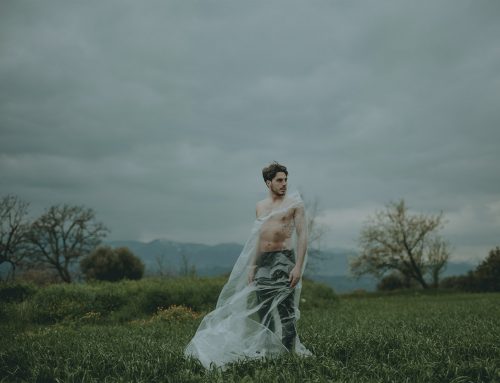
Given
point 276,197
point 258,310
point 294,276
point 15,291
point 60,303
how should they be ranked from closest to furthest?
point 294,276 < point 258,310 < point 276,197 < point 60,303 < point 15,291

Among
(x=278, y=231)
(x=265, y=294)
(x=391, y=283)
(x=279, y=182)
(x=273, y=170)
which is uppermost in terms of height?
(x=273, y=170)

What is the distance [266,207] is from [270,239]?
1.88 ft

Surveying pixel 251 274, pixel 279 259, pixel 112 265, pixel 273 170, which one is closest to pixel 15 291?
pixel 251 274

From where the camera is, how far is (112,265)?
124 feet

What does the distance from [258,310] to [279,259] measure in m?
0.83

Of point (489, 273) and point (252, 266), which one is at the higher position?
point (252, 266)

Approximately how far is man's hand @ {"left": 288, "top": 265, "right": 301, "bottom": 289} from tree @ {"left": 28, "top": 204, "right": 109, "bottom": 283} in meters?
48.1

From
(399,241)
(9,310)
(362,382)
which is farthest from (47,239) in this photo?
(362,382)

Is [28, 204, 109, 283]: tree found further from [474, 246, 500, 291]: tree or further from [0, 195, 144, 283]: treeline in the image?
[474, 246, 500, 291]: tree

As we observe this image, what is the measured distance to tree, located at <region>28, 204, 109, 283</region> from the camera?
4709 cm

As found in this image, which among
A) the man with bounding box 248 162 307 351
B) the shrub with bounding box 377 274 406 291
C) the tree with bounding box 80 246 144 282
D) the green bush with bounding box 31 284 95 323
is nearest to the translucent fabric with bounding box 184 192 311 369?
the man with bounding box 248 162 307 351

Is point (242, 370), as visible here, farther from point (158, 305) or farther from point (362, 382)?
point (158, 305)

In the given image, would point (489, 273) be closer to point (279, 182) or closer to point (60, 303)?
point (60, 303)

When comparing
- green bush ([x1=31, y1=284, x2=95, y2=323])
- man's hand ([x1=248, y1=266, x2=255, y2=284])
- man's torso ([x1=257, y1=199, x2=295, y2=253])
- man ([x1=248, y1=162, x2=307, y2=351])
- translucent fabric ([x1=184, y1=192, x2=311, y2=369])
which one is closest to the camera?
translucent fabric ([x1=184, y1=192, x2=311, y2=369])
